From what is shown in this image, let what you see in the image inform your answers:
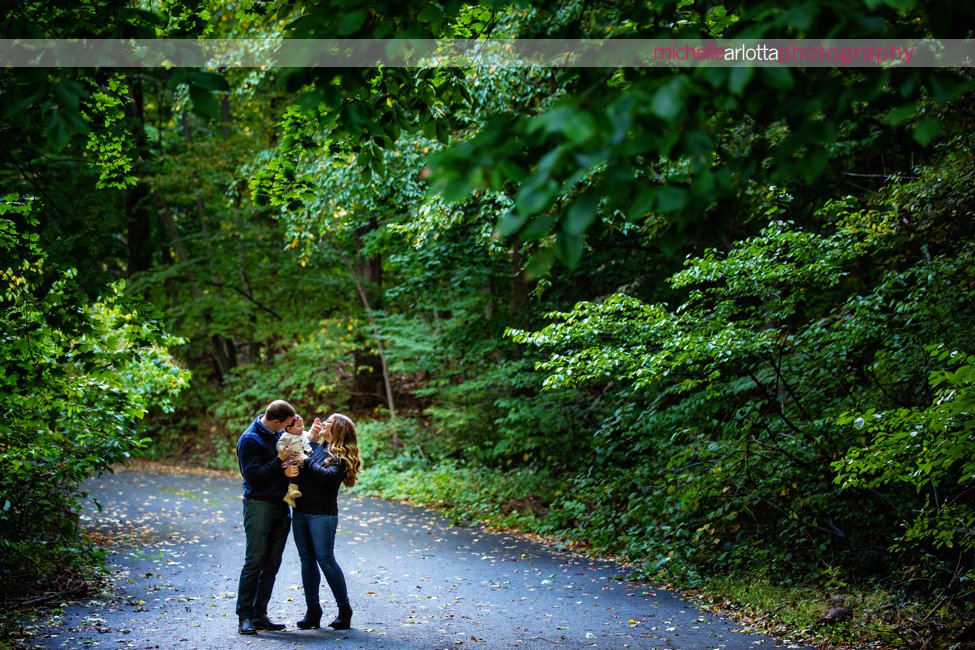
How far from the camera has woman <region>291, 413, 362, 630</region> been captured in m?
6.43

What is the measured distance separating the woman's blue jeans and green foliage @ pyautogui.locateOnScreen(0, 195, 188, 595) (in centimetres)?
199

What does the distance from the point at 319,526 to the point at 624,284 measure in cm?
803

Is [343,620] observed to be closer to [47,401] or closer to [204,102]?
[47,401]

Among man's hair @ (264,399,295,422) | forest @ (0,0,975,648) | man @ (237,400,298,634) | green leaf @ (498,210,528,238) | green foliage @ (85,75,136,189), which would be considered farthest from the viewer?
man's hair @ (264,399,295,422)

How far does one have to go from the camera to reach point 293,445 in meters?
6.47

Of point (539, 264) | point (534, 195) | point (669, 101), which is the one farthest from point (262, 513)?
point (669, 101)

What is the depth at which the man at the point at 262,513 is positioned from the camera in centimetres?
639

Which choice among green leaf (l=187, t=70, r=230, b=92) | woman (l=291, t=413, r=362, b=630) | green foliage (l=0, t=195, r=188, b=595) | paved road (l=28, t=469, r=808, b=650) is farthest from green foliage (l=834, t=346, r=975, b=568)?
green foliage (l=0, t=195, r=188, b=595)

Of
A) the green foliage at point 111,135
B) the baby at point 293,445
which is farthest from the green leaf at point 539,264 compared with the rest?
the baby at point 293,445

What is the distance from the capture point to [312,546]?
652 centimetres

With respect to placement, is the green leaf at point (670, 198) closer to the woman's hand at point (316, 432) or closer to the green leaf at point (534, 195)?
the green leaf at point (534, 195)

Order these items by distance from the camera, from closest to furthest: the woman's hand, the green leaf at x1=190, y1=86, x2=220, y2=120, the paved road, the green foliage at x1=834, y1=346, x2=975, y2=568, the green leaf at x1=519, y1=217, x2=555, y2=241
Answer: the green leaf at x1=519, y1=217, x2=555, y2=241
the green leaf at x1=190, y1=86, x2=220, y2=120
the green foliage at x1=834, y1=346, x2=975, y2=568
the paved road
the woman's hand

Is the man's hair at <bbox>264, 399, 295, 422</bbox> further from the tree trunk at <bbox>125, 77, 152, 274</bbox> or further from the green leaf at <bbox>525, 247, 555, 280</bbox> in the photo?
the tree trunk at <bbox>125, 77, 152, 274</bbox>

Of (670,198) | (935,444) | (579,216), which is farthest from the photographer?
(935,444)
